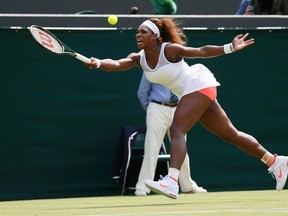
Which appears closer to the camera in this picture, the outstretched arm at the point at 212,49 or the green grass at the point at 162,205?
the green grass at the point at 162,205

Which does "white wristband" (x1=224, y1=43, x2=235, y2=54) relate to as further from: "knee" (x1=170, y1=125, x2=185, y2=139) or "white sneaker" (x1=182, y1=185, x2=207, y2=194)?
"white sneaker" (x1=182, y1=185, x2=207, y2=194)

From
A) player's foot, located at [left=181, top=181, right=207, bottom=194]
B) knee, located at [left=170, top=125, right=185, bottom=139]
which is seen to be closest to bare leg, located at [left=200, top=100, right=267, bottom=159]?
knee, located at [left=170, top=125, right=185, bottom=139]

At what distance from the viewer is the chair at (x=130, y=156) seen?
40.4ft

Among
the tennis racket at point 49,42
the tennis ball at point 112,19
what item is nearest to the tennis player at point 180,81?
the tennis racket at point 49,42

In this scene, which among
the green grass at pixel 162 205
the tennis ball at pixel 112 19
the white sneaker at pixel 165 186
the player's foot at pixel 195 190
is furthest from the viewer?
the tennis ball at pixel 112 19

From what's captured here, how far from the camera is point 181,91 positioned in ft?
32.1

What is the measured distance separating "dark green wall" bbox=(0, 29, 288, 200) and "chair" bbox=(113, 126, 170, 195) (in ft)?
→ 0.52

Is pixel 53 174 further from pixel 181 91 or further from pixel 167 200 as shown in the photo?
pixel 181 91

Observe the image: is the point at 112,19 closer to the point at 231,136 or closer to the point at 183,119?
the point at 231,136

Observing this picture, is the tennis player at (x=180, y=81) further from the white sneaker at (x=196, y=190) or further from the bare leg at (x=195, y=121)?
the white sneaker at (x=196, y=190)

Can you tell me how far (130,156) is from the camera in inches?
488

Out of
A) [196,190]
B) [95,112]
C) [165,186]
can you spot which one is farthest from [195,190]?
[165,186]

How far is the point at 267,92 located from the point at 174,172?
13.1ft

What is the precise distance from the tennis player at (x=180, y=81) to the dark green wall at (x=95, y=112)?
2.56 meters
